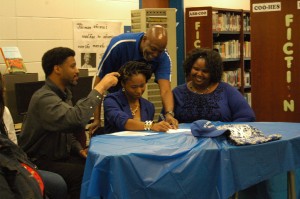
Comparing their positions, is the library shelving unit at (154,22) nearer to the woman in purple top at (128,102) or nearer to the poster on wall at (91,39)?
the poster on wall at (91,39)

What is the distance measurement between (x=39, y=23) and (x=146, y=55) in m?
1.87

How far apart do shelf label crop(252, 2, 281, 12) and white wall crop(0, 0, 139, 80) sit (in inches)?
78.5

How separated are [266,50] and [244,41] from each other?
3771mm

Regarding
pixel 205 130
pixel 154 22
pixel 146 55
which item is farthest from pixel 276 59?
pixel 154 22

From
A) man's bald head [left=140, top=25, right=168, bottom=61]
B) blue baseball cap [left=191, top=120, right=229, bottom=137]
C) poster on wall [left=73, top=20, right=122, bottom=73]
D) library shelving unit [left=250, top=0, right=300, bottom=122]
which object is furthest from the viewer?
poster on wall [left=73, top=20, right=122, bottom=73]

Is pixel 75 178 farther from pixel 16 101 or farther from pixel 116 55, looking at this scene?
pixel 16 101

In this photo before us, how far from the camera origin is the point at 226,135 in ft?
7.37

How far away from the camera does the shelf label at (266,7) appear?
3.58 m

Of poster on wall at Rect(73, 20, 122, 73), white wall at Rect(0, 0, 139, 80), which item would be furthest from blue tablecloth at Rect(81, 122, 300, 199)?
poster on wall at Rect(73, 20, 122, 73)

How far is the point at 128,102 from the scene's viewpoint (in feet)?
9.52

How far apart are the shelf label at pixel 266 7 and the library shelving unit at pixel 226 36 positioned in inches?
100

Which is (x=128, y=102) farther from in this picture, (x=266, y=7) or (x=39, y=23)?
(x=39, y=23)

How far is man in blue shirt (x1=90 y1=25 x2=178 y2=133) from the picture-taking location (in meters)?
2.93

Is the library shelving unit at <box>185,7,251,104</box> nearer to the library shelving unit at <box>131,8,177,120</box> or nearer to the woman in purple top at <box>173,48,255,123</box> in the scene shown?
the library shelving unit at <box>131,8,177,120</box>
